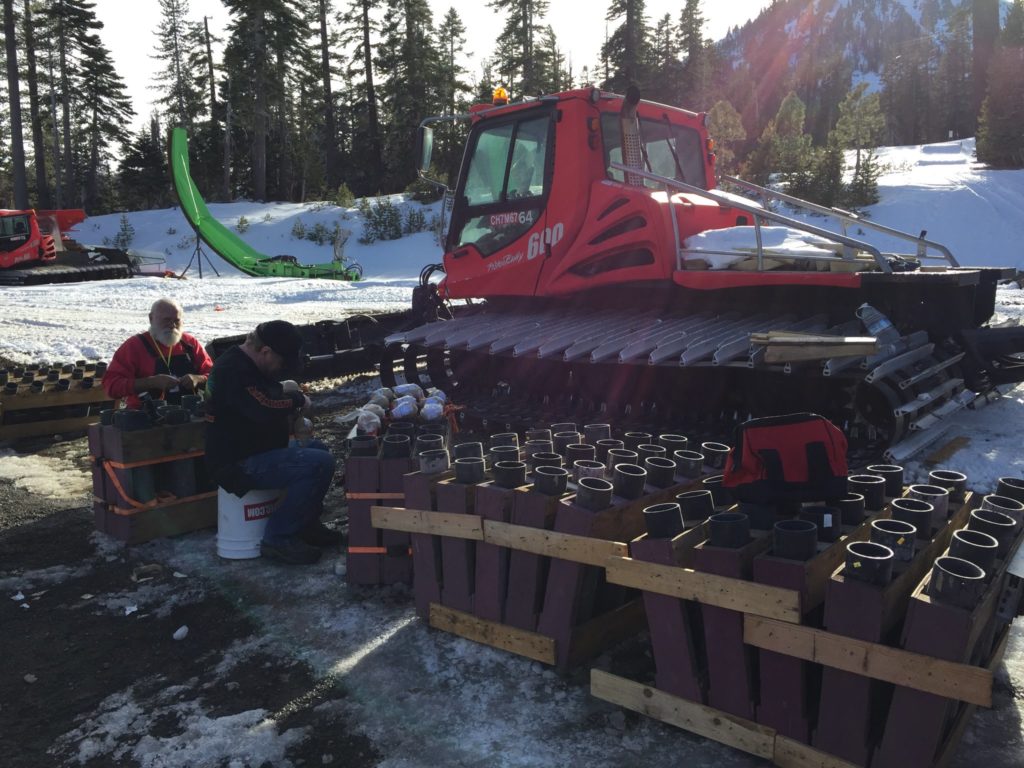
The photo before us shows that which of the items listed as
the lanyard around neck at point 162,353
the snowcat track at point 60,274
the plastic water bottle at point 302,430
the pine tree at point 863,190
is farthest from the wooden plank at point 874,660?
the pine tree at point 863,190

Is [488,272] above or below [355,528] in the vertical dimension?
above

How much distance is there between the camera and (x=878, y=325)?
5.88m

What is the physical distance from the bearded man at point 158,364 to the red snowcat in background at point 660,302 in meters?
2.47

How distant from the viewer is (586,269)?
7.52 meters

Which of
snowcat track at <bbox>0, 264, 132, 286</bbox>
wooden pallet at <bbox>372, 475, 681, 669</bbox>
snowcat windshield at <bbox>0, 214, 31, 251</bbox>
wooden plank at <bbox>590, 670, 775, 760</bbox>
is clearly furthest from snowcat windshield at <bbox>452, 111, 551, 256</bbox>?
snowcat windshield at <bbox>0, 214, 31, 251</bbox>

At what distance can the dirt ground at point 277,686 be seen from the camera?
3.02m

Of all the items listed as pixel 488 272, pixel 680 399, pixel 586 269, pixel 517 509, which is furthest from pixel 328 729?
pixel 488 272

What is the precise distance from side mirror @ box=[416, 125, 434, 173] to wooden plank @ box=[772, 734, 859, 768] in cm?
617

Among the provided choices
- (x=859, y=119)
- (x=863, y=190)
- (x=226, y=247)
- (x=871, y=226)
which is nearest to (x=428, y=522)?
(x=871, y=226)

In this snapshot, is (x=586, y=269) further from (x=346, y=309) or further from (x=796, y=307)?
(x=346, y=309)

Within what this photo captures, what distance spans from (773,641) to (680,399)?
419 centimetres

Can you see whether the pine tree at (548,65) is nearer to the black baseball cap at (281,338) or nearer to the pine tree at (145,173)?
the pine tree at (145,173)

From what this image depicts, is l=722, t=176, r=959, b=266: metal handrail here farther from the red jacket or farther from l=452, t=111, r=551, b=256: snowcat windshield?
the red jacket

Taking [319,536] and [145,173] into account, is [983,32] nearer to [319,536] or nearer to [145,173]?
[319,536]
